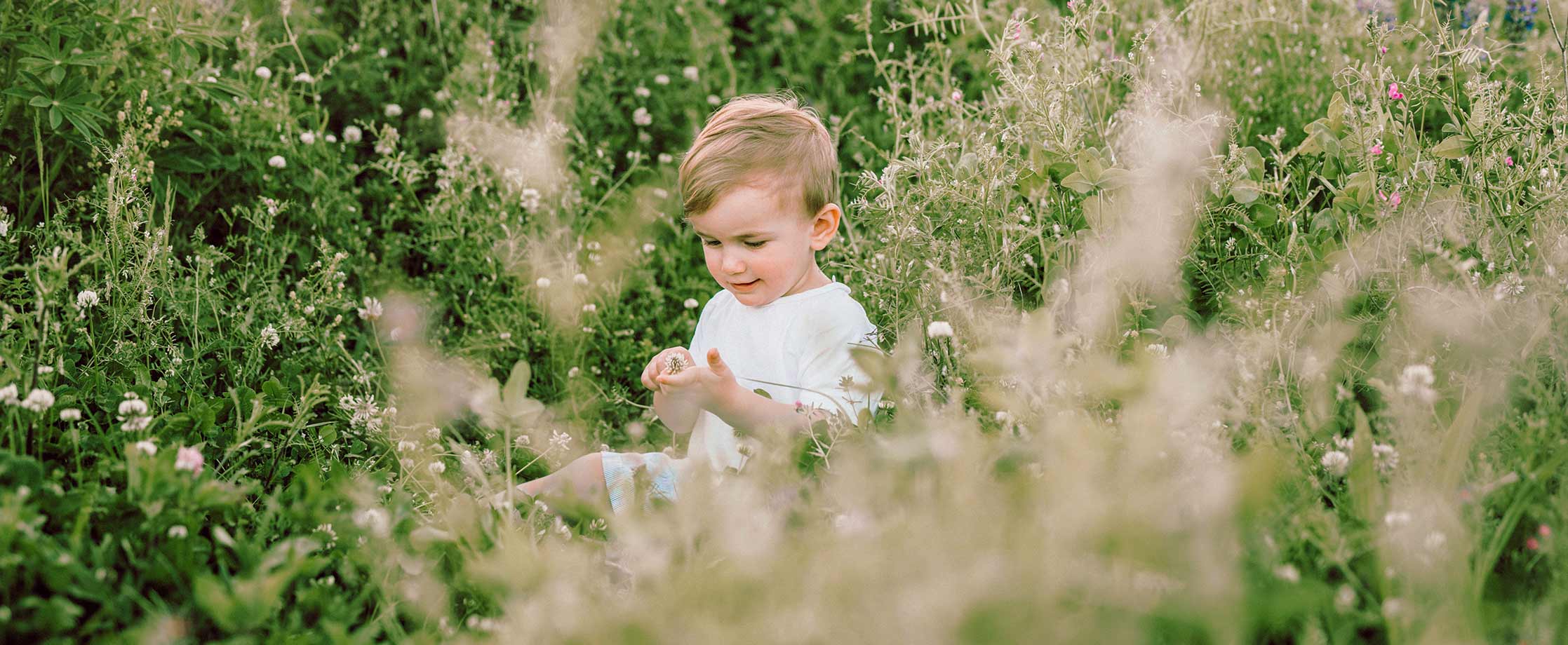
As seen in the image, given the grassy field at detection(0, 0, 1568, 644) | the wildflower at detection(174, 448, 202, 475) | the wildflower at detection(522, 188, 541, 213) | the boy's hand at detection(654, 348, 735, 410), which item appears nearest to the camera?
the grassy field at detection(0, 0, 1568, 644)

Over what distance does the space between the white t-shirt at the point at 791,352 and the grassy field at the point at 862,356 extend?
0.16 meters

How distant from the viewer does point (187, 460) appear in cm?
196

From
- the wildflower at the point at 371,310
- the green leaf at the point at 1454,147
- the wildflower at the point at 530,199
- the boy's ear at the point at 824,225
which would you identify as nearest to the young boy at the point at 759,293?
the boy's ear at the point at 824,225

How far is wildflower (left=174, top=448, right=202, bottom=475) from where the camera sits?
6.39 feet

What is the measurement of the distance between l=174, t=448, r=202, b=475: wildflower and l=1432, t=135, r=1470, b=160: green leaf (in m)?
2.59

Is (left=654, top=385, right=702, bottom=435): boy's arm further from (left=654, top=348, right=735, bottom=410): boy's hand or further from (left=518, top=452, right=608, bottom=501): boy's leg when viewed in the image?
(left=654, top=348, right=735, bottom=410): boy's hand

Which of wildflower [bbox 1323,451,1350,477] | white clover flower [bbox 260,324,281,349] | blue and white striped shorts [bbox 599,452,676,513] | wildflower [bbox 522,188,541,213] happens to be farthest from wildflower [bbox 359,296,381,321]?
wildflower [bbox 1323,451,1350,477]

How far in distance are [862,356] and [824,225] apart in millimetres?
879

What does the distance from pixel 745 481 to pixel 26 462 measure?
122cm

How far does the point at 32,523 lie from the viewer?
177 centimetres

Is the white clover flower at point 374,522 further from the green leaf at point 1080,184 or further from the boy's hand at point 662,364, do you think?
the green leaf at point 1080,184

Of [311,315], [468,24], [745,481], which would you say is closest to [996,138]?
[745,481]

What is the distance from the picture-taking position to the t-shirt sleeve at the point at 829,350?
264cm

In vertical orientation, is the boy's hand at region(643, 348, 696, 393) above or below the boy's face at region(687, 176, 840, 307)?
below
